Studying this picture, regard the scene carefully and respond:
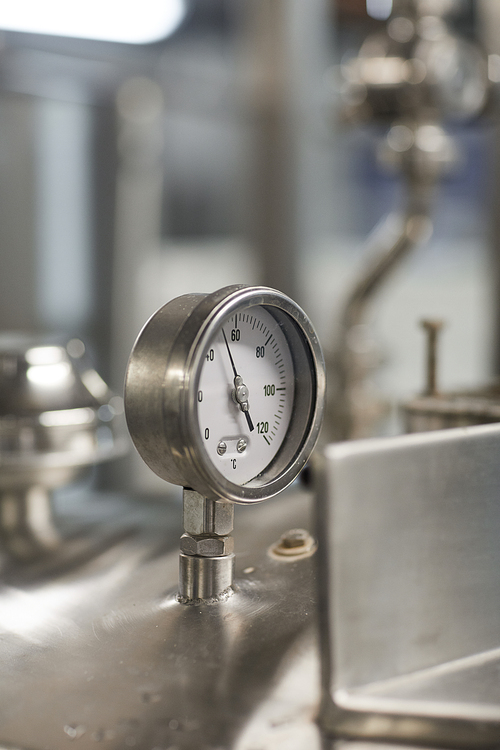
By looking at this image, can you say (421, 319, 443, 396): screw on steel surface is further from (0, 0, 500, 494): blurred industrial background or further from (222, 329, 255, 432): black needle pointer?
(0, 0, 500, 494): blurred industrial background

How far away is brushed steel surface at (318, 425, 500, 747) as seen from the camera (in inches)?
19.6

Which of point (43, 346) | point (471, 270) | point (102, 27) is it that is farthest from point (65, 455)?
point (471, 270)

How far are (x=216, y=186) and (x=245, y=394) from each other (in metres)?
2.40

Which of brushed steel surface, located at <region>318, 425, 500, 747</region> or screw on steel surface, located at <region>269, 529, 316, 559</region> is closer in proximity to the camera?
brushed steel surface, located at <region>318, 425, 500, 747</region>

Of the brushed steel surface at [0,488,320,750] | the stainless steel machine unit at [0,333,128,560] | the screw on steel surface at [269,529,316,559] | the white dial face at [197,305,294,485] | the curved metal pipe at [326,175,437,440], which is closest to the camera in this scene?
the brushed steel surface at [0,488,320,750]

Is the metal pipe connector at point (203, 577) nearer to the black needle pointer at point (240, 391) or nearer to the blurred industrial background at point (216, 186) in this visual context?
the black needle pointer at point (240, 391)

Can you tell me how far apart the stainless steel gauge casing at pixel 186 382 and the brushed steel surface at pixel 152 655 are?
105 millimetres

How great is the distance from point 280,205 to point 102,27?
91cm

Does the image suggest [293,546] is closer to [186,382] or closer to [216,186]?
[186,382]

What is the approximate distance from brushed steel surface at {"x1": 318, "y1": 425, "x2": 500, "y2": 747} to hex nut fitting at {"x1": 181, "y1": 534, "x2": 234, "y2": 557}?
180 millimetres

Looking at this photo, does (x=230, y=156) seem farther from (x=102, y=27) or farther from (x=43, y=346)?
(x=43, y=346)

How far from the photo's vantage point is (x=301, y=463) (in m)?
0.68

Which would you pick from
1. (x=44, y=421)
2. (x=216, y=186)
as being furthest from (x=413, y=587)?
(x=216, y=186)

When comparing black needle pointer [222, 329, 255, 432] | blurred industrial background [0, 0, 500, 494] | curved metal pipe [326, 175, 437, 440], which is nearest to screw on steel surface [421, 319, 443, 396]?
black needle pointer [222, 329, 255, 432]
